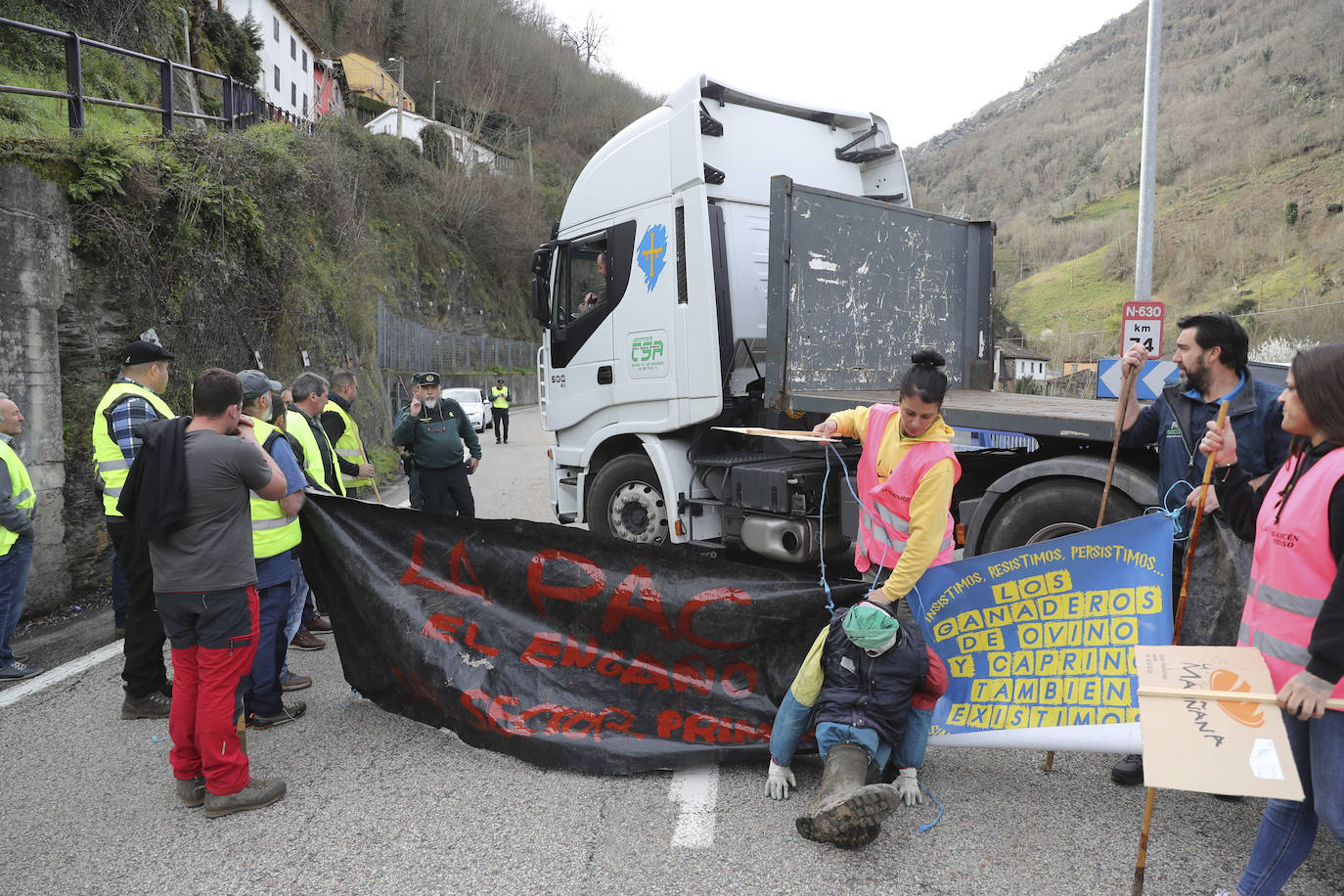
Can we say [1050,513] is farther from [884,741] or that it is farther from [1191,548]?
[884,741]

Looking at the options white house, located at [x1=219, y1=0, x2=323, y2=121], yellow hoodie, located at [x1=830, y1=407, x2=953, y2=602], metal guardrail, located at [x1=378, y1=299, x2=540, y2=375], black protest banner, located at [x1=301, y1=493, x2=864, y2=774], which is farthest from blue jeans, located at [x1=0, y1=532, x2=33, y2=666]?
white house, located at [x1=219, y1=0, x2=323, y2=121]

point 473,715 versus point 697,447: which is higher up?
point 697,447

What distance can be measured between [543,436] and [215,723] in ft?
66.1

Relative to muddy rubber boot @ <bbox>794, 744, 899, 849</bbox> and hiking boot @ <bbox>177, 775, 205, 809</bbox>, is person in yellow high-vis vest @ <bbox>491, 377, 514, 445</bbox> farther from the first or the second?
muddy rubber boot @ <bbox>794, 744, 899, 849</bbox>

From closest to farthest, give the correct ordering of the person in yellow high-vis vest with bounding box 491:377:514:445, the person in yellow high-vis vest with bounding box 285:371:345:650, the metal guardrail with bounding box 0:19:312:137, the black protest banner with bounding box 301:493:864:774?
1. the black protest banner with bounding box 301:493:864:774
2. the person in yellow high-vis vest with bounding box 285:371:345:650
3. the metal guardrail with bounding box 0:19:312:137
4. the person in yellow high-vis vest with bounding box 491:377:514:445

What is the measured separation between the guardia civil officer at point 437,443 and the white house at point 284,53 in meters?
38.1

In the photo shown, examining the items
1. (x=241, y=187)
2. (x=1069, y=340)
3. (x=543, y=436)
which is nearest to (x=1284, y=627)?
(x=241, y=187)

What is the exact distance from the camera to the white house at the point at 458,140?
156 ft

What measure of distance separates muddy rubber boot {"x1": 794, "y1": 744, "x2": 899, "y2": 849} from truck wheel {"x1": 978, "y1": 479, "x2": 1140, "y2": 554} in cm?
211

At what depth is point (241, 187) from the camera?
1077 centimetres

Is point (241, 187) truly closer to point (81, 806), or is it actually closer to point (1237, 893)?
point (81, 806)

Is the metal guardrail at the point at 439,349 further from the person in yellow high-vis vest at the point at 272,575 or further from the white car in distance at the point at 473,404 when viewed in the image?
the person in yellow high-vis vest at the point at 272,575

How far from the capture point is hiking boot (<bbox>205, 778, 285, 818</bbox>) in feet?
11.4

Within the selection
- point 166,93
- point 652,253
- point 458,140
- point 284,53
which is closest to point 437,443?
point 652,253
